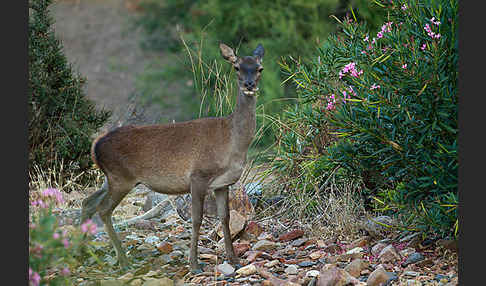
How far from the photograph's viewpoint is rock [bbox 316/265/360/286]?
188 inches

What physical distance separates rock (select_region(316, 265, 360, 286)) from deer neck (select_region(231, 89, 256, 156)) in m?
1.30

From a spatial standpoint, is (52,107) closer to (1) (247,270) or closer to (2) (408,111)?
(1) (247,270)

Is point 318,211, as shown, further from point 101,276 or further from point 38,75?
point 38,75

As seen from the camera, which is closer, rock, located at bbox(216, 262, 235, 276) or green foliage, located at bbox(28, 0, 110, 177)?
rock, located at bbox(216, 262, 235, 276)

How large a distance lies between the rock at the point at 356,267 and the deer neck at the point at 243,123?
1.29 m

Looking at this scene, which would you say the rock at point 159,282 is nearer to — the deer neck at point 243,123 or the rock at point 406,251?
the deer neck at point 243,123

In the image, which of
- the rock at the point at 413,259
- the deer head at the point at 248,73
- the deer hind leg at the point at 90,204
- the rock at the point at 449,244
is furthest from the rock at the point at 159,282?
the rock at the point at 449,244

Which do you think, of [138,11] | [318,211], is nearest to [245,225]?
[318,211]

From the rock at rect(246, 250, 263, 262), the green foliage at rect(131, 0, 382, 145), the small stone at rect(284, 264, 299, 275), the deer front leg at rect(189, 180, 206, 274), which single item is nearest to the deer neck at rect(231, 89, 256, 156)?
the deer front leg at rect(189, 180, 206, 274)

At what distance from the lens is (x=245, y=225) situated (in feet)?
20.5

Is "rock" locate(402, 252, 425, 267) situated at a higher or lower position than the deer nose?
lower

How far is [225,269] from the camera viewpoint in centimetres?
543

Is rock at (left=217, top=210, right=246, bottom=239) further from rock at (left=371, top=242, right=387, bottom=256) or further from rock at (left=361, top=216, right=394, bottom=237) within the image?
rock at (left=371, top=242, right=387, bottom=256)

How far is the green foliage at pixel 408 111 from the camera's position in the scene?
4875mm
